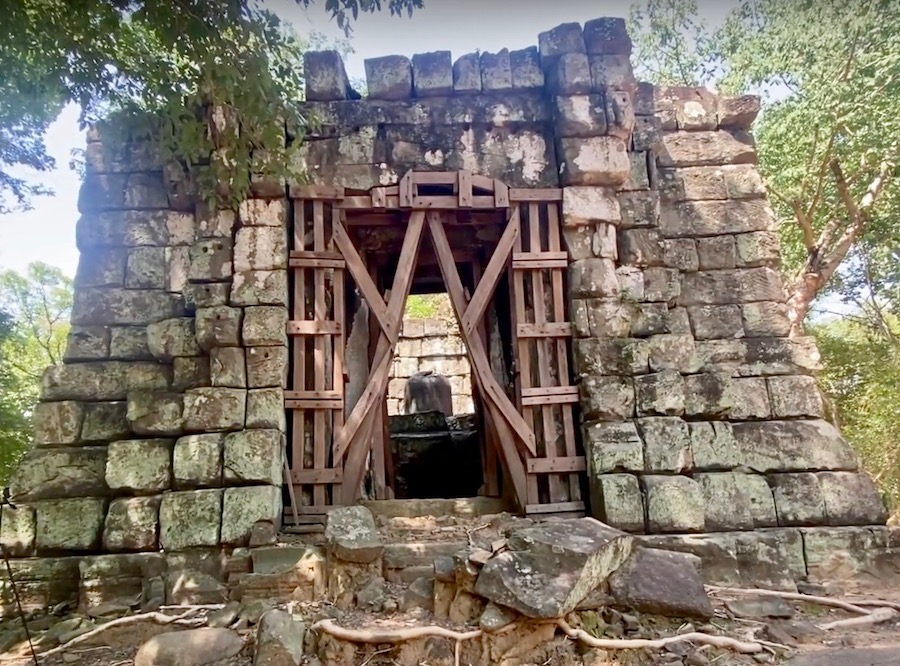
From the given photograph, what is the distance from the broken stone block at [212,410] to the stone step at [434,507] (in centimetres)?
127

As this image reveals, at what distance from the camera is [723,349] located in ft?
18.4

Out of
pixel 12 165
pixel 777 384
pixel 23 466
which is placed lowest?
pixel 23 466

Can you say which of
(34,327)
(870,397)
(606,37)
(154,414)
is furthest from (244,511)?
(34,327)

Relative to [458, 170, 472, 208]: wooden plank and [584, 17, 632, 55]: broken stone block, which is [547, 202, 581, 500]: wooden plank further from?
[584, 17, 632, 55]: broken stone block

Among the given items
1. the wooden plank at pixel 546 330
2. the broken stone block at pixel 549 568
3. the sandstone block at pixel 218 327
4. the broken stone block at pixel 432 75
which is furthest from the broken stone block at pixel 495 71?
the broken stone block at pixel 549 568

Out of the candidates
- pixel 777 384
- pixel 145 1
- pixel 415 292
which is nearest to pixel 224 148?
pixel 145 1

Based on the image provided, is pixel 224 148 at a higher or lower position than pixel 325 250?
higher

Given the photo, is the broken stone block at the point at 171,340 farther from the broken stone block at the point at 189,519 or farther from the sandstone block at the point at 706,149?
the sandstone block at the point at 706,149

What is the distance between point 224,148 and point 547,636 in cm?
419

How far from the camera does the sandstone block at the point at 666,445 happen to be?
5.02 m

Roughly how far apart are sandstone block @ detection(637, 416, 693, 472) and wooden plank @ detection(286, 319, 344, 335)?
100 inches

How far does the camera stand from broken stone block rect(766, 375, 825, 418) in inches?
211

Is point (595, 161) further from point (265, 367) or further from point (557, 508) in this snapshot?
point (265, 367)

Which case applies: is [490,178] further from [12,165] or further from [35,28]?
[12,165]
